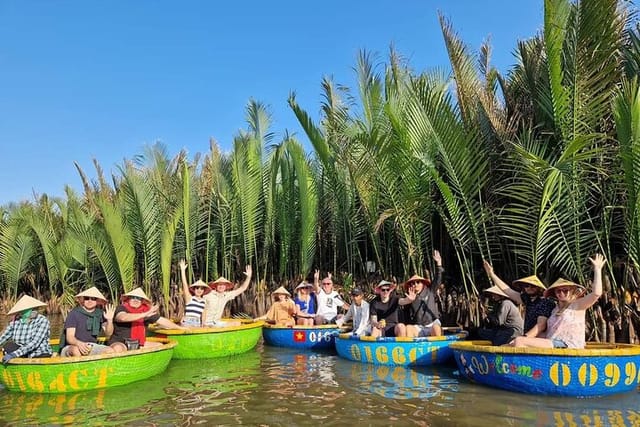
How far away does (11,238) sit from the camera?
1856cm

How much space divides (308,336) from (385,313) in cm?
197

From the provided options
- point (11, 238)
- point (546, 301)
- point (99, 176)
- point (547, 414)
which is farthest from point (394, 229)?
point (11, 238)

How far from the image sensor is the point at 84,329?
23.8 feet

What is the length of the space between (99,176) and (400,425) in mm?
14094

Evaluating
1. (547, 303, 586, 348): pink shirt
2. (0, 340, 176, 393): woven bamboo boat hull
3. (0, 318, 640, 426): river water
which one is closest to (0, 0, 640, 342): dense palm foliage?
(547, 303, 586, 348): pink shirt

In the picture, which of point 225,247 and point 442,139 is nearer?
point 442,139

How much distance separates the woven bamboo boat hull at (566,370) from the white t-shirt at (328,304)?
4.86m

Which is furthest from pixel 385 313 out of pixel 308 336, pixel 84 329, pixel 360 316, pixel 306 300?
pixel 84 329

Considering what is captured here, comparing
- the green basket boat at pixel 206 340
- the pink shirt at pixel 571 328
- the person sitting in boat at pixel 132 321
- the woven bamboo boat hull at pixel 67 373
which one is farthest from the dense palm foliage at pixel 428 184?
the woven bamboo boat hull at pixel 67 373

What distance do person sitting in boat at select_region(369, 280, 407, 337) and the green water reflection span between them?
717mm

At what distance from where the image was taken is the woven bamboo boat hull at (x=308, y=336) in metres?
10.1

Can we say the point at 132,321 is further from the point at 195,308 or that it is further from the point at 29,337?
the point at 195,308

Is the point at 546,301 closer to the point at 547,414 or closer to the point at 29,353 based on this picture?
the point at 547,414

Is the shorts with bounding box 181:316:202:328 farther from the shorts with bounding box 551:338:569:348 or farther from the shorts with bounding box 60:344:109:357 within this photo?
the shorts with bounding box 551:338:569:348
